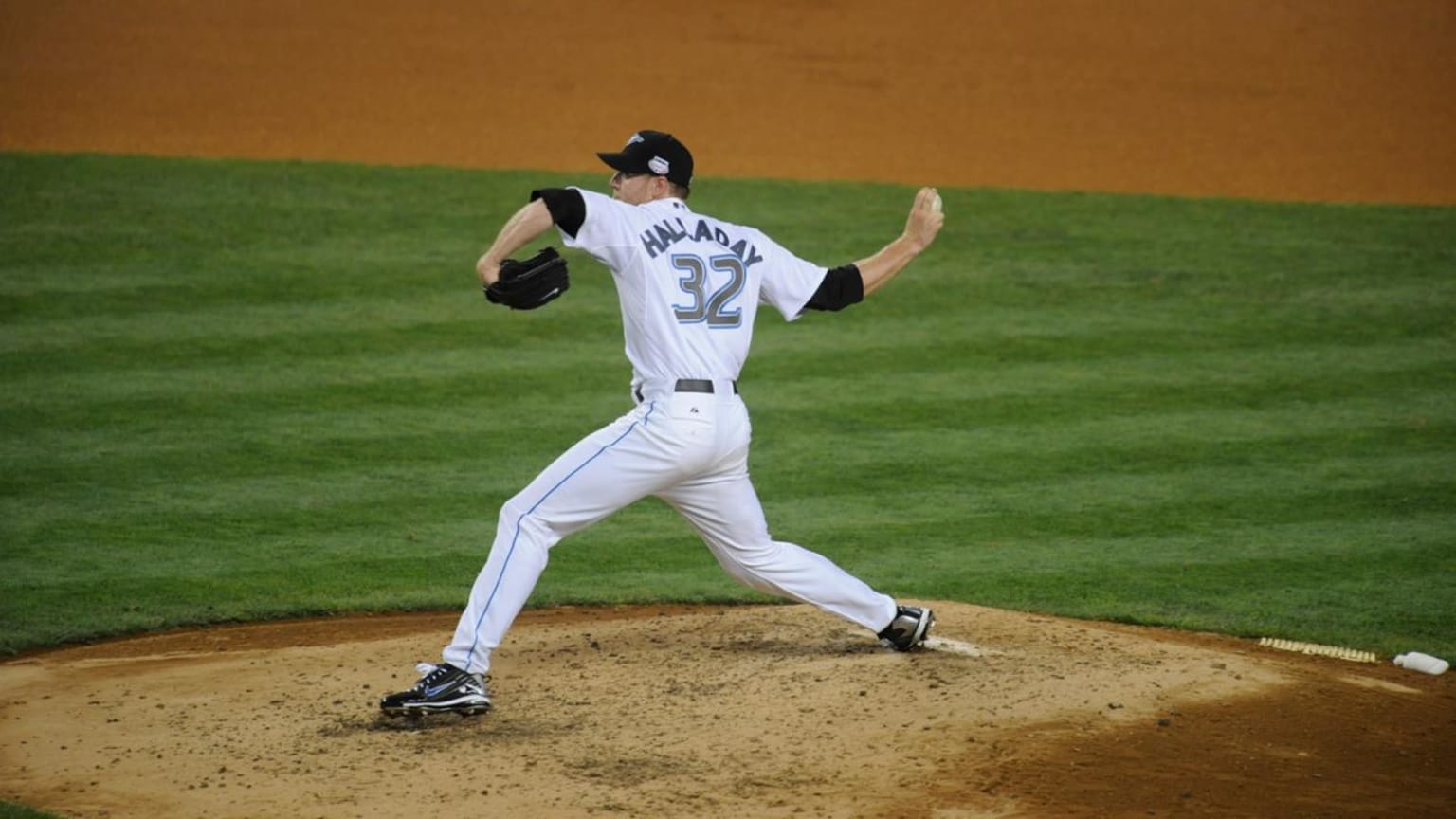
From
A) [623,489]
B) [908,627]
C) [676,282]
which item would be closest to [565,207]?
[676,282]

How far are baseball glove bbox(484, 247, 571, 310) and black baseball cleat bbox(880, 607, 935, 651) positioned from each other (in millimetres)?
1588

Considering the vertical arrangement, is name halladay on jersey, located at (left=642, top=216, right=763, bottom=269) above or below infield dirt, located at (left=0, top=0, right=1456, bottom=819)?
above

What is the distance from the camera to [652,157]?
5.36 metres

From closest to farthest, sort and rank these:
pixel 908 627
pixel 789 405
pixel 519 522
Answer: pixel 519 522 < pixel 908 627 < pixel 789 405

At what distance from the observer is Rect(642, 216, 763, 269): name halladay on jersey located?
5211 mm

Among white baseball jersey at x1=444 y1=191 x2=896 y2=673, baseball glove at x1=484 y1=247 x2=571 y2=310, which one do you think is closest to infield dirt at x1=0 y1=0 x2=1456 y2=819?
white baseball jersey at x1=444 y1=191 x2=896 y2=673

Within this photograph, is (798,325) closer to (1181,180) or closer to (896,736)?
(1181,180)

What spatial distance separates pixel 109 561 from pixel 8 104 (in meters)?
8.05

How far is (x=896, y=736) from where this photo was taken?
4977 mm

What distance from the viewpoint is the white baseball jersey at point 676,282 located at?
518cm

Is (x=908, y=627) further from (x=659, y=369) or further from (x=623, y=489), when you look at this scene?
(x=659, y=369)

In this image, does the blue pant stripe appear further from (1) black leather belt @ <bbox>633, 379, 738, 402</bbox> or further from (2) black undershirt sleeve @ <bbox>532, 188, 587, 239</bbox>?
(2) black undershirt sleeve @ <bbox>532, 188, 587, 239</bbox>

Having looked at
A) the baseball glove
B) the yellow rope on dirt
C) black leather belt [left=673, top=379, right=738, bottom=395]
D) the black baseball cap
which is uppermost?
the black baseball cap

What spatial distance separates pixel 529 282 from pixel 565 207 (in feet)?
0.85
